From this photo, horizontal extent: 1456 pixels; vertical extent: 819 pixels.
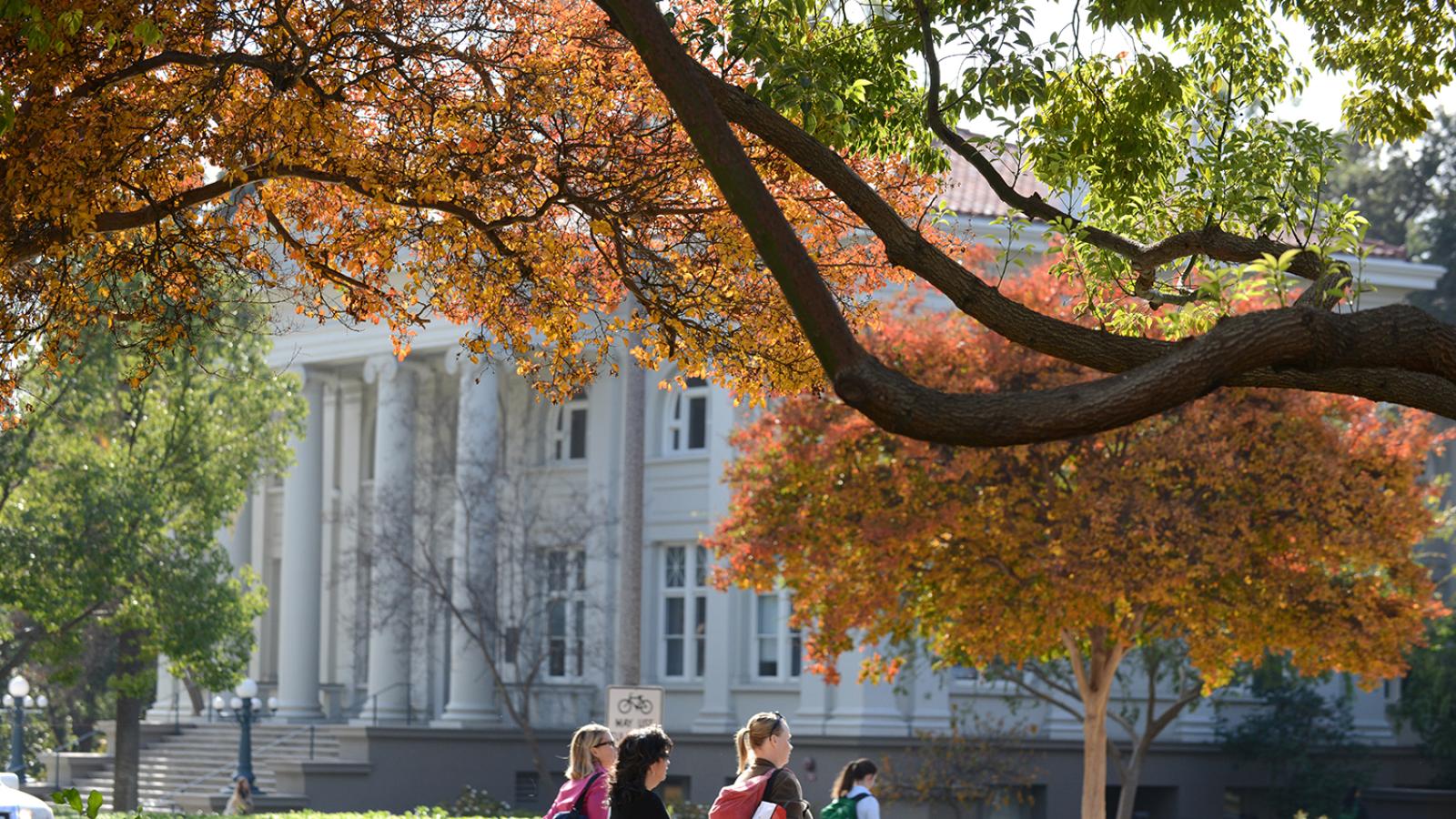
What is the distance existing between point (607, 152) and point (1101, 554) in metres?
11.8

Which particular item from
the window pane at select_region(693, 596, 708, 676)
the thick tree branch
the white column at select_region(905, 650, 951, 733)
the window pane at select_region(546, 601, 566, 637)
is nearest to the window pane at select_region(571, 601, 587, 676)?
the window pane at select_region(546, 601, 566, 637)

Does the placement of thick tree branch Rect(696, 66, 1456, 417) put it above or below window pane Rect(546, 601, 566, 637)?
above

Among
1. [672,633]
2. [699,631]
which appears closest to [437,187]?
[699,631]

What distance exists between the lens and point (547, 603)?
36.8 meters

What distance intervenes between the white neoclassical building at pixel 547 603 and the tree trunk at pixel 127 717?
162 inches

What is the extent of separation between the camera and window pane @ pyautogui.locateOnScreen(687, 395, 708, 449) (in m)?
38.6

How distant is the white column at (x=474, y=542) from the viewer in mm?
36344

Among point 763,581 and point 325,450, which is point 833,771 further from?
point 325,450

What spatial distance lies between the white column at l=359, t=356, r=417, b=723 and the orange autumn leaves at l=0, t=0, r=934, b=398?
2552cm

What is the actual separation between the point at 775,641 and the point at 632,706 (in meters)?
16.9

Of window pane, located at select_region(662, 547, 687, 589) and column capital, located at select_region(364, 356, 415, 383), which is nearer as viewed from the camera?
window pane, located at select_region(662, 547, 687, 589)

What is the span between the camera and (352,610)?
43625 mm

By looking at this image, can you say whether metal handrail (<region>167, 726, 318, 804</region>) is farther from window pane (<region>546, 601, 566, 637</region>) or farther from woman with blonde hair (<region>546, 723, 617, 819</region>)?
woman with blonde hair (<region>546, 723, 617, 819</region>)

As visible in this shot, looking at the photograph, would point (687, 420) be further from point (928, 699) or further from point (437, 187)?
point (437, 187)
